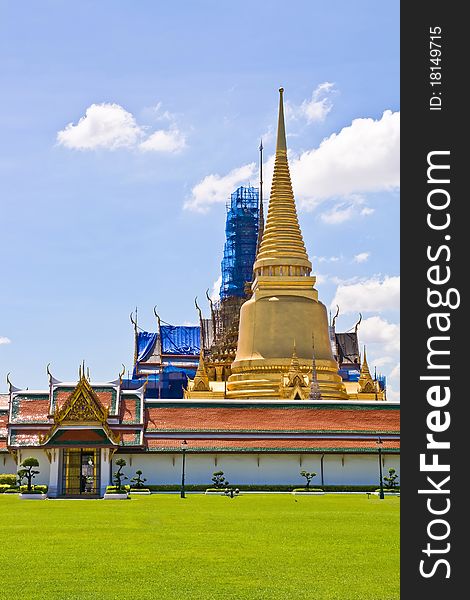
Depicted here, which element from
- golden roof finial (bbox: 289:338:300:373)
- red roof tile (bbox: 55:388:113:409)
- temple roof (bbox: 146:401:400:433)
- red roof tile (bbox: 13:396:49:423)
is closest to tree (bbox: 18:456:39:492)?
red roof tile (bbox: 13:396:49:423)

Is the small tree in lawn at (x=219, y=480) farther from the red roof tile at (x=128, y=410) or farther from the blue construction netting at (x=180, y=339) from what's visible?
the blue construction netting at (x=180, y=339)

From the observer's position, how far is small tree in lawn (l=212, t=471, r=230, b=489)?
37.4 m

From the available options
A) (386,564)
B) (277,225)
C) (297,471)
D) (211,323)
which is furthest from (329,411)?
(211,323)

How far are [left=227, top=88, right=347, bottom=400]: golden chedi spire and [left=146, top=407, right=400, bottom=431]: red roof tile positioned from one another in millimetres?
9144

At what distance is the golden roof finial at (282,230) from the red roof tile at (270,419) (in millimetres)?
14862

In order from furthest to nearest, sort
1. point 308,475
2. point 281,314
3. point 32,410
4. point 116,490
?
point 281,314 → point 32,410 → point 308,475 → point 116,490

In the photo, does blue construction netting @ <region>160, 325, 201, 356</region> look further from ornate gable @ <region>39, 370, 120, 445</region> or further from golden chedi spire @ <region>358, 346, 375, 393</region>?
ornate gable @ <region>39, 370, 120, 445</region>

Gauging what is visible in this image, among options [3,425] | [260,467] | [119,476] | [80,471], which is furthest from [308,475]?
[3,425]

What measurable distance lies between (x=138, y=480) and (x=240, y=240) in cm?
4604

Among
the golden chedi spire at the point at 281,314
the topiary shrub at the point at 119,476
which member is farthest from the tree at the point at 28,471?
the golden chedi spire at the point at 281,314

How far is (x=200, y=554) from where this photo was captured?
15.7 metres

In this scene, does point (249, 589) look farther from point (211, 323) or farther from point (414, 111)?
point (211, 323)

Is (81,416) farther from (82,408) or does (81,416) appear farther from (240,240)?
(240,240)

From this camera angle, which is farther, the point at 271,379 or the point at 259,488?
the point at 271,379
